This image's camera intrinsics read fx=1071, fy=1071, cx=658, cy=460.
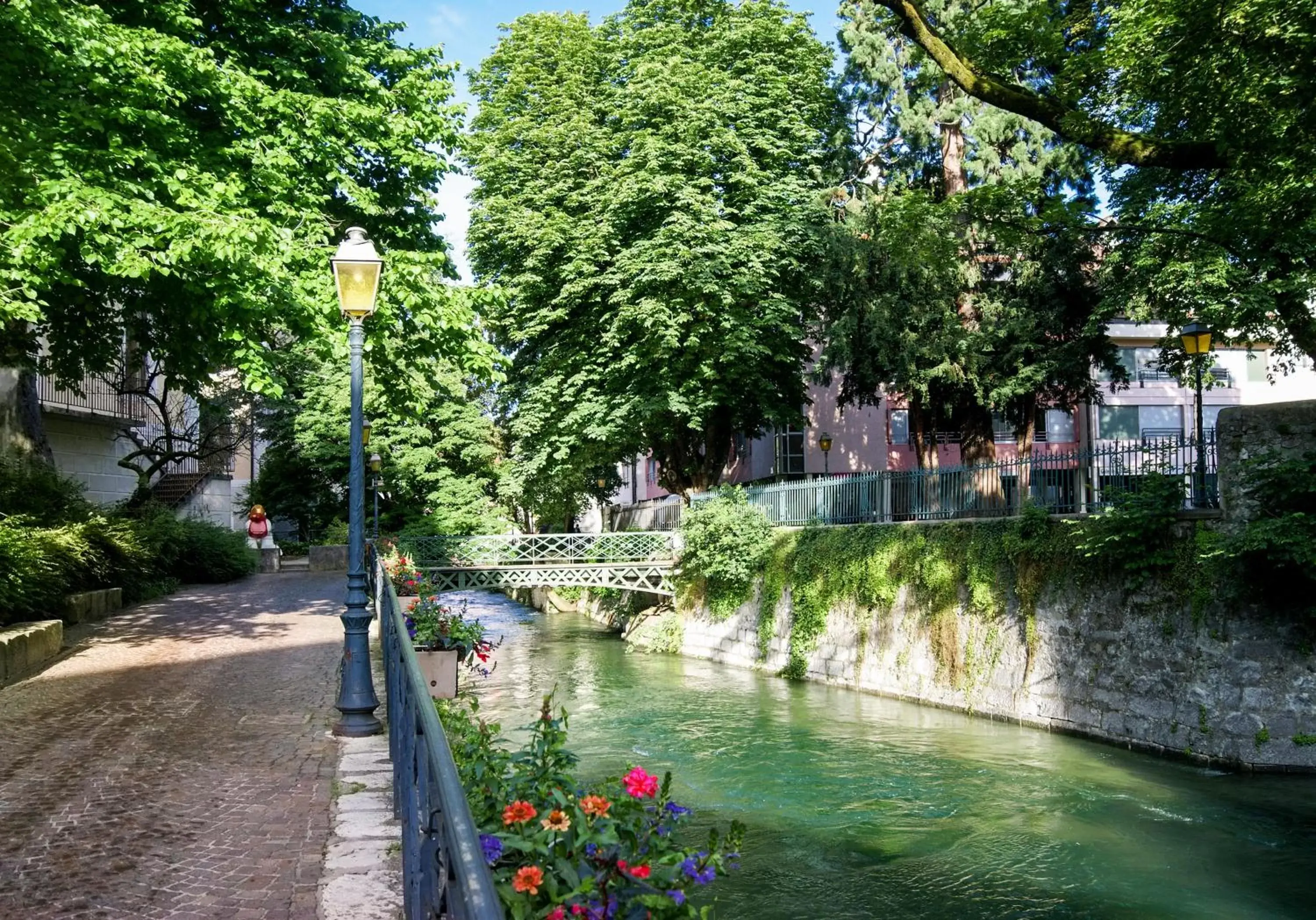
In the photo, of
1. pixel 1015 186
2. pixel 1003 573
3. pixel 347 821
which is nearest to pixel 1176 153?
pixel 1015 186

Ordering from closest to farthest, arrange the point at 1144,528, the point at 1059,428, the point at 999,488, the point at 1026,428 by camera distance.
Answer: the point at 1144,528 → the point at 999,488 → the point at 1026,428 → the point at 1059,428

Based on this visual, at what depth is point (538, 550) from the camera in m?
28.0

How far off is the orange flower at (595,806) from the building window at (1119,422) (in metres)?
40.4

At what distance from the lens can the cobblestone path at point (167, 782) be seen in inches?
193

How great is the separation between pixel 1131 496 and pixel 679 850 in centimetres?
1309

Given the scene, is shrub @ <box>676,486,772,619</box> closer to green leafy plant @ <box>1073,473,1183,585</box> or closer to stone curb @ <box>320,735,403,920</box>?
green leafy plant @ <box>1073,473,1183,585</box>

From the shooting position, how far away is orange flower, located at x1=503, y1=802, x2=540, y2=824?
307 centimetres

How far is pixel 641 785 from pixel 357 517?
5745 mm

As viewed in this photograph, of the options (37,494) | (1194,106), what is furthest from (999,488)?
(37,494)

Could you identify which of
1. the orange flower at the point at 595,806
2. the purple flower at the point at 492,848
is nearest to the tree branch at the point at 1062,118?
the orange flower at the point at 595,806

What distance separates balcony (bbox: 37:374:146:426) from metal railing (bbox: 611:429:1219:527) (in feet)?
47.4

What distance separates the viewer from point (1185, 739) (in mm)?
13797

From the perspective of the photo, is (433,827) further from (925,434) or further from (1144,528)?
(925,434)

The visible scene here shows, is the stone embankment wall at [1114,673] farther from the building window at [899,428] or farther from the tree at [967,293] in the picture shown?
the building window at [899,428]
